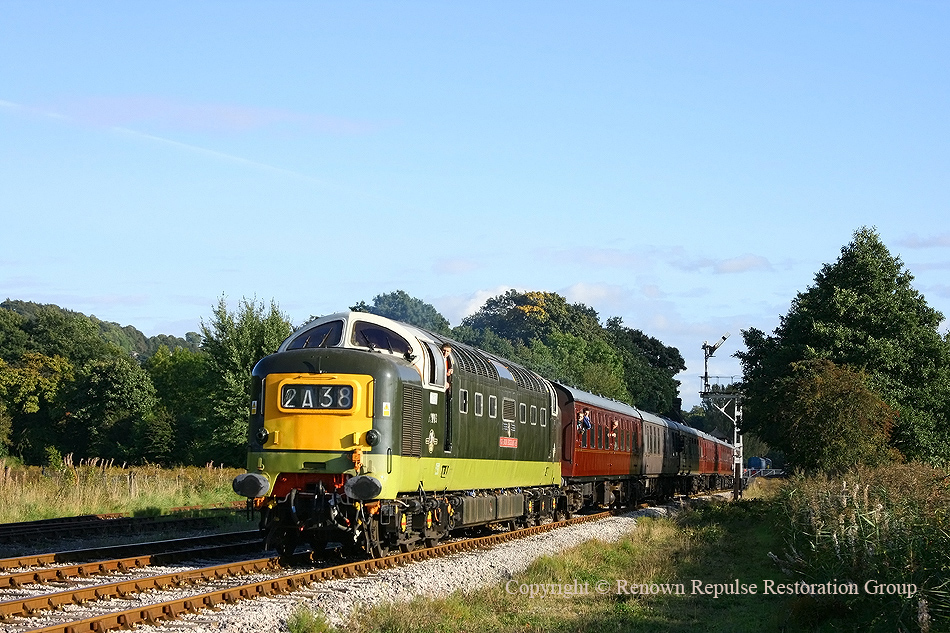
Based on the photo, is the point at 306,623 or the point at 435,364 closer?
the point at 306,623

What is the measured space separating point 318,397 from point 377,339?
172 cm

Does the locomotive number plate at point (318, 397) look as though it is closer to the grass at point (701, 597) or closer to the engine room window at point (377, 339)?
the engine room window at point (377, 339)

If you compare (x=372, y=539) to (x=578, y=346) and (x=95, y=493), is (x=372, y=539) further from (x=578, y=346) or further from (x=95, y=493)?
(x=578, y=346)

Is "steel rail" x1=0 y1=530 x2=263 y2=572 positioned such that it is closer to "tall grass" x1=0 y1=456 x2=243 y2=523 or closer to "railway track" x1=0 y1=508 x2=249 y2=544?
"railway track" x1=0 y1=508 x2=249 y2=544

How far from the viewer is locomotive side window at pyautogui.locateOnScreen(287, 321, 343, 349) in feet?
55.3

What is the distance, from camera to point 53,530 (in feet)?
66.6

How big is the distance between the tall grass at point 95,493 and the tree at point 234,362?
10.3 meters

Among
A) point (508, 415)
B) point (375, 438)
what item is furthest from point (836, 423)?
point (375, 438)

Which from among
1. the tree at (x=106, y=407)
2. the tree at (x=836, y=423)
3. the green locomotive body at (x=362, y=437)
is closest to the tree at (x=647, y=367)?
the tree at (x=106, y=407)

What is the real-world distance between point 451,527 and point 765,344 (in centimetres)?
3793

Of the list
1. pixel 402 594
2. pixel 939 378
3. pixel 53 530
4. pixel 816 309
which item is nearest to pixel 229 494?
pixel 53 530

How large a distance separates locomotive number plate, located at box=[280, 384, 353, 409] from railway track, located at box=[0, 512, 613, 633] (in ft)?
8.17

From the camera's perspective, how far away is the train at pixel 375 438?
15586 mm

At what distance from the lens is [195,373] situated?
3083 inches
